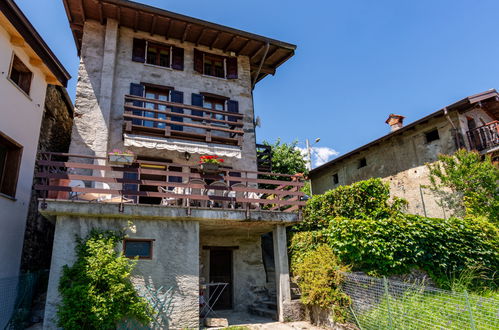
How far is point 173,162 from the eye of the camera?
13492mm

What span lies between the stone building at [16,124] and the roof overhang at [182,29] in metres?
3.01

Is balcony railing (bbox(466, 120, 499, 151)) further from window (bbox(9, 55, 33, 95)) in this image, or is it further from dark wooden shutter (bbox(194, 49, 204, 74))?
window (bbox(9, 55, 33, 95))

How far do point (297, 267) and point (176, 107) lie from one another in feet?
26.0

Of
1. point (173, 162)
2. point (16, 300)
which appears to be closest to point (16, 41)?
point (173, 162)

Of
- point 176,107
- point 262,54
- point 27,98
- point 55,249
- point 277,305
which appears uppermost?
point 262,54

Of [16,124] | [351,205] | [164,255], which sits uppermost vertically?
[16,124]

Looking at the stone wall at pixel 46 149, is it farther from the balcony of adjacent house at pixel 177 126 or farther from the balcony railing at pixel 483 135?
the balcony railing at pixel 483 135

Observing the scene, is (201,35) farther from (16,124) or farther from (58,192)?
(58,192)

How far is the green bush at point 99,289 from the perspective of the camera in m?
7.74

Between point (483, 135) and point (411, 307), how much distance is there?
11.9m

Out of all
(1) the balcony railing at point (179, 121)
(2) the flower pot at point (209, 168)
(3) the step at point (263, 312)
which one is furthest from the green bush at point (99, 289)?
(1) the balcony railing at point (179, 121)

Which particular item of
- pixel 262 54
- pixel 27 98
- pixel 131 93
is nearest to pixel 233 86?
pixel 262 54

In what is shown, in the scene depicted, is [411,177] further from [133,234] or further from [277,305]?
[133,234]

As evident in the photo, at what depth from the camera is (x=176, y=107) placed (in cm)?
1407
